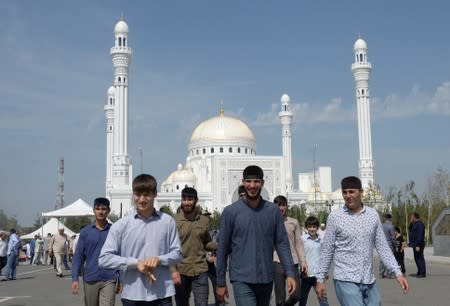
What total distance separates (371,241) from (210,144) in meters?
65.4

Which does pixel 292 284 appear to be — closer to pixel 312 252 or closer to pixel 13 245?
pixel 312 252

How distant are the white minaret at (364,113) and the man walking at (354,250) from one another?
54459 mm

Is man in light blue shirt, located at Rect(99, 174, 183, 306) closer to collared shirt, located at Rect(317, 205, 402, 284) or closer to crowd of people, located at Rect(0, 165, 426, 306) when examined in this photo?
crowd of people, located at Rect(0, 165, 426, 306)

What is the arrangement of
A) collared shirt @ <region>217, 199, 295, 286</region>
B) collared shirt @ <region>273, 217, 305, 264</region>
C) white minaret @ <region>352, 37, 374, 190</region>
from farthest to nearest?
white minaret @ <region>352, 37, 374, 190</region>
collared shirt @ <region>273, 217, 305, 264</region>
collared shirt @ <region>217, 199, 295, 286</region>

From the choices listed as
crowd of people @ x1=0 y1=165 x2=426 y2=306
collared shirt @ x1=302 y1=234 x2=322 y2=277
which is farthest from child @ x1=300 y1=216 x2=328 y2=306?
crowd of people @ x1=0 y1=165 x2=426 y2=306

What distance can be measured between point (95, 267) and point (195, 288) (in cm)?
107

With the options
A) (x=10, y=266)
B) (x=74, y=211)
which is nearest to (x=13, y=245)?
(x=10, y=266)

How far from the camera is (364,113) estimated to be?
58.0 m

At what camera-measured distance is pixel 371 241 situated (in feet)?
14.3

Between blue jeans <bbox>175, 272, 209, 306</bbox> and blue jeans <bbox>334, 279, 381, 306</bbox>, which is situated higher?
blue jeans <bbox>334, 279, 381, 306</bbox>

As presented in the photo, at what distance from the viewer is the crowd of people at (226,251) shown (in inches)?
143

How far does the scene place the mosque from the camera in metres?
56.1

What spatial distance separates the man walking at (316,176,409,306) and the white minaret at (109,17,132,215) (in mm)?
51604

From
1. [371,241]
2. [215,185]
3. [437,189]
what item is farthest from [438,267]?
[215,185]
